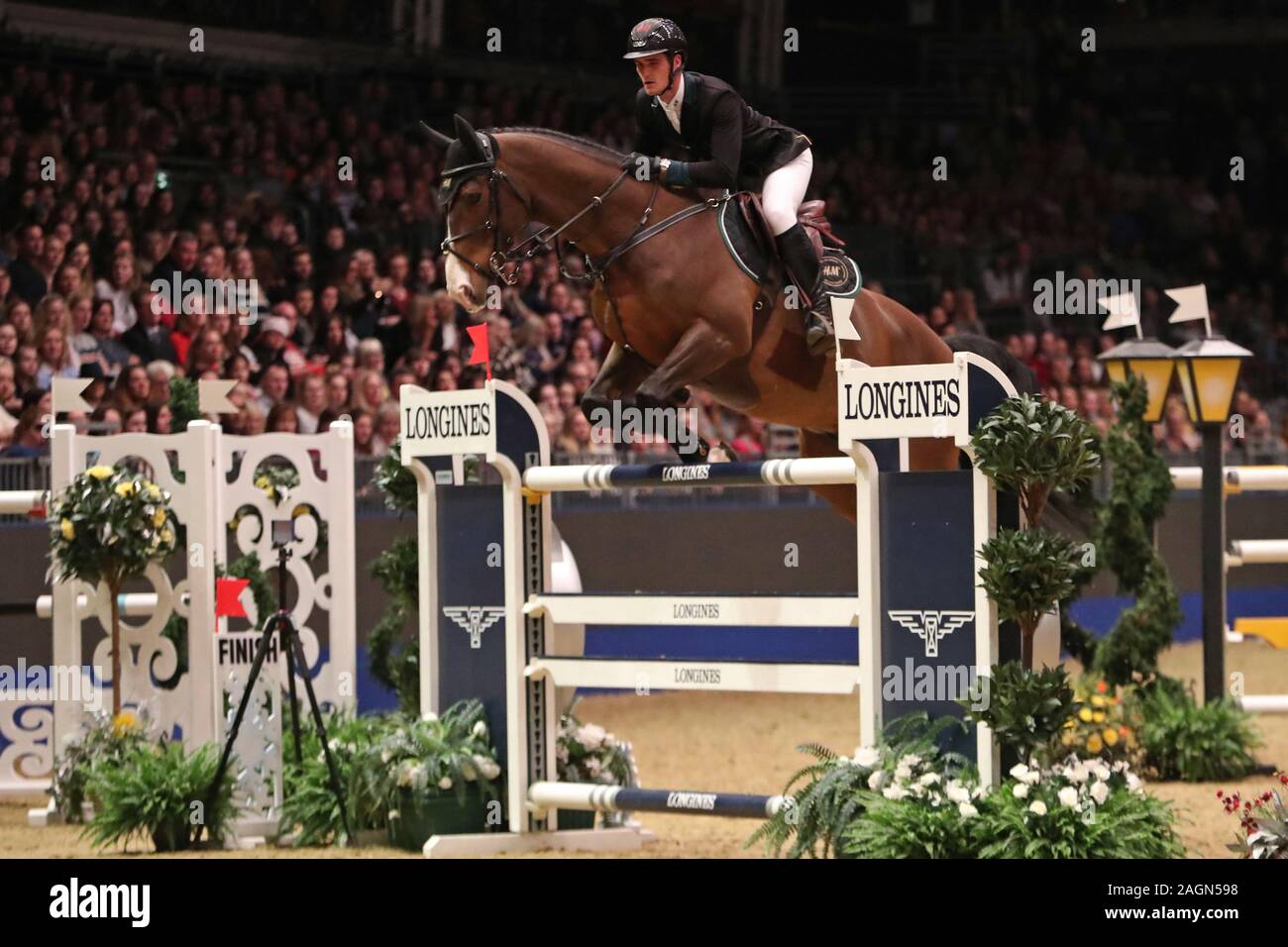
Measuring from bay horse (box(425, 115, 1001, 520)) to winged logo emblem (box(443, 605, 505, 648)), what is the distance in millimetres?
761

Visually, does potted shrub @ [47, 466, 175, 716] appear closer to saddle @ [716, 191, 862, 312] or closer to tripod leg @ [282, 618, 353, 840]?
tripod leg @ [282, 618, 353, 840]

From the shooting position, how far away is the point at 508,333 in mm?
12289

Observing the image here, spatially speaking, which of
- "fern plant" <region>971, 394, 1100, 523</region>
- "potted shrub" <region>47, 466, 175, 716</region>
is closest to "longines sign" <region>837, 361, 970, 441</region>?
"fern plant" <region>971, 394, 1100, 523</region>

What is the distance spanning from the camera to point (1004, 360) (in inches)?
287

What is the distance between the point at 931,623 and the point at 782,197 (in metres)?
1.92

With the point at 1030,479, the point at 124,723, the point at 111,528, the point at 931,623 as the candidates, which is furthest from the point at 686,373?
the point at 124,723

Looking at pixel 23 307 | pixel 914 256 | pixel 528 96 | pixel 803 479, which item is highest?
pixel 528 96

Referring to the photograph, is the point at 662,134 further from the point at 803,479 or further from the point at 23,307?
the point at 23,307

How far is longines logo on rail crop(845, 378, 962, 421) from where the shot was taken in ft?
17.1

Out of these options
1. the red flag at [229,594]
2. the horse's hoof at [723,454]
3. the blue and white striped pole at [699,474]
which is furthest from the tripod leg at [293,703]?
the horse's hoof at [723,454]

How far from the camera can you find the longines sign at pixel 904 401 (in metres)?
5.20

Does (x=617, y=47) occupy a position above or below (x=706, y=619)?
above
